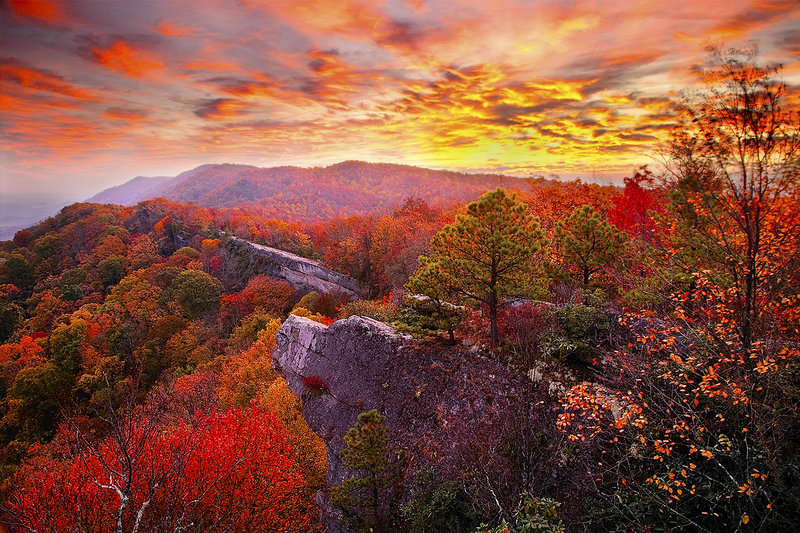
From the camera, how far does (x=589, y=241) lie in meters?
14.2

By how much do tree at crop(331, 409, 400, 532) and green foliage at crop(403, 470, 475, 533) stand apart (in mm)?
1212

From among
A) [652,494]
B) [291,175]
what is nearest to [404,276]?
[652,494]

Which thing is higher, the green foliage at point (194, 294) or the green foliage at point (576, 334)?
the green foliage at point (576, 334)

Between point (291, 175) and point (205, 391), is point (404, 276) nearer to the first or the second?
point (205, 391)

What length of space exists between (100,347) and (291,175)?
106808 mm

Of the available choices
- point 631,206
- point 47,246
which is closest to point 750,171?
point 631,206

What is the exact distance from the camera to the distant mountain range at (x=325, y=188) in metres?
104

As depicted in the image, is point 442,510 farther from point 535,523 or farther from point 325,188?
point 325,188

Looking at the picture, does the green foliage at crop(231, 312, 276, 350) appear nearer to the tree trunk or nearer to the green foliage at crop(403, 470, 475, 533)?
the tree trunk

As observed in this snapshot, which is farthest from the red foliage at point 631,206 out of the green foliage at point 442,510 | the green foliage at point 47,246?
the green foliage at point 47,246

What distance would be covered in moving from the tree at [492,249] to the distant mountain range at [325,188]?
78332 mm

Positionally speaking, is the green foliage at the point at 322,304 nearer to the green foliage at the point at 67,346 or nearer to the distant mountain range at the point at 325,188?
the green foliage at the point at 67,346

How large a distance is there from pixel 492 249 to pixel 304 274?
146ft

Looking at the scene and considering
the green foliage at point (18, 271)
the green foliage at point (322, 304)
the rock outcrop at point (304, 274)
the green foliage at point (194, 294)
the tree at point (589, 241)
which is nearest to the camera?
the tree at point (589, 241)
